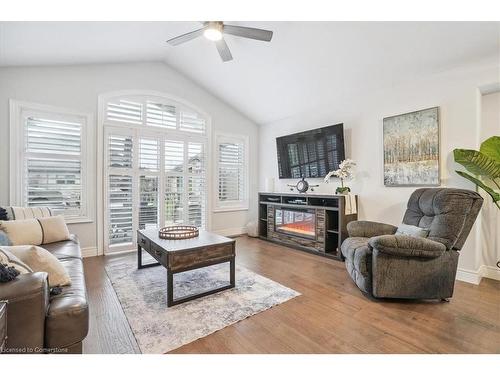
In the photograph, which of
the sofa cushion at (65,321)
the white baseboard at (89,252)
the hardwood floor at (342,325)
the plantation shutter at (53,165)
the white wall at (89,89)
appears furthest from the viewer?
the white baseboard at (89,252)

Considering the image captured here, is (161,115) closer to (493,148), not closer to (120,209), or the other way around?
(120,209)

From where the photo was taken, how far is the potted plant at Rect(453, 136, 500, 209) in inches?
98.7

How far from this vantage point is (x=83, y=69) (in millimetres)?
3727

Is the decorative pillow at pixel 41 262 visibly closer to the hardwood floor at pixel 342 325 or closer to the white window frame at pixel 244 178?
the hardwood floor at pixel 342 325

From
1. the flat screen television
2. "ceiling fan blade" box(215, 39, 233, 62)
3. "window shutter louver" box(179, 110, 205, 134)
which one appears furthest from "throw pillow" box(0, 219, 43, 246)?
the flat screen television

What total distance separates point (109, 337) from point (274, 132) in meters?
4.46

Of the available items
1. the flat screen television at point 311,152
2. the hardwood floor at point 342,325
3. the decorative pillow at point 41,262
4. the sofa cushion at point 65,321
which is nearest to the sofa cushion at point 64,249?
the hardwood floor at point 342,325

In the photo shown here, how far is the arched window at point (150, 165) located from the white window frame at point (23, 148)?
0.23 meters

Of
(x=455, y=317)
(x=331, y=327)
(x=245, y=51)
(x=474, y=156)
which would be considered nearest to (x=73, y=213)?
(x=245, y=51)

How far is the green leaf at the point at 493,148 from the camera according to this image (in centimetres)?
253

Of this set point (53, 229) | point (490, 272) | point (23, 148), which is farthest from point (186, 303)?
point (490, 272)

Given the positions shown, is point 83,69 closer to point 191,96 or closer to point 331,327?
point 191,96

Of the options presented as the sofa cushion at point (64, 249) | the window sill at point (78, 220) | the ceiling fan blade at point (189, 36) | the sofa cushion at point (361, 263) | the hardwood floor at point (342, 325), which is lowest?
the hardwood floor at point (342, 325)

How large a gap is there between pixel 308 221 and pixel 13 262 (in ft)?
11.8
